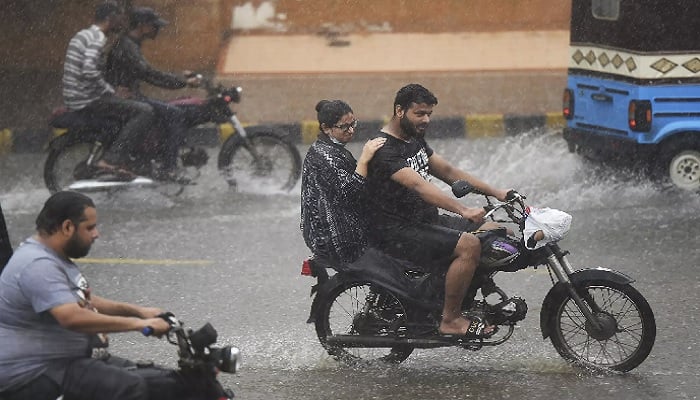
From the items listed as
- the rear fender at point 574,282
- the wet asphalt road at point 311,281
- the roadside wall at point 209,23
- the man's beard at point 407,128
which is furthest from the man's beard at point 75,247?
the roadside wall at point 209,23

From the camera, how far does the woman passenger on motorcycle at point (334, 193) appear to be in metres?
6.96

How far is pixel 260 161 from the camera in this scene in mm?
12109

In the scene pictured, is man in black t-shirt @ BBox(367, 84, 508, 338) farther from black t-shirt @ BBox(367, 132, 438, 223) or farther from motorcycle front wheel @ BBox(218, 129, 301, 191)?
motorcycle front wheel @ BBox(218, 129, 301, 191)

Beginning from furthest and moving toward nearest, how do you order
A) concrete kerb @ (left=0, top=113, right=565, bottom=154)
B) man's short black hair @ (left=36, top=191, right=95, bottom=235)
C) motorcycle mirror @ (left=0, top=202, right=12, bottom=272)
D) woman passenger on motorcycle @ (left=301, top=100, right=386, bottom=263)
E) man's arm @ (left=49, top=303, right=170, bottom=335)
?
concrete kerb @ (left=0, top=113, right=565, bottom=154) → woman passenger on motorcycle @ (left=301, top=100, right=386, bottom=263) → motorcycle mirror @ (left=0, top=202, right=12, bottom=272) → man's short black hair @ (left=36, top=191, right=95, bottom=235) → man's arm @ (left=49, top=303, right=170, bottom=335)

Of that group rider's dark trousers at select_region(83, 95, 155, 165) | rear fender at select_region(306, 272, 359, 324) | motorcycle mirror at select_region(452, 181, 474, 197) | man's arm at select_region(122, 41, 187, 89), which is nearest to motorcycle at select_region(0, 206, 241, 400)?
motorcycle mirror at select_region(452, 181, 474, 197)

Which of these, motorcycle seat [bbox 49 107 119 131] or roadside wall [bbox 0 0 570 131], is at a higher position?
roadside wall [bbox 0 0 570 131]

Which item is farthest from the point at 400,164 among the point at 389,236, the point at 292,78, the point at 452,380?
the point at 292,78

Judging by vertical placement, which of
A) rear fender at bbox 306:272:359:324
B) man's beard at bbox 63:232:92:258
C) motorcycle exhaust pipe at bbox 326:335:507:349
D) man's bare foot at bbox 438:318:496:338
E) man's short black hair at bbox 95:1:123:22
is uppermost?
man's short black hair at bbox 95:1:123:22

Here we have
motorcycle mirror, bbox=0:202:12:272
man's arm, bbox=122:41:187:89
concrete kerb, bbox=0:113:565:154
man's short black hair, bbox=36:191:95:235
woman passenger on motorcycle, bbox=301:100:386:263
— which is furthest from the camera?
concrete kerb, bbox=0:113:565:154

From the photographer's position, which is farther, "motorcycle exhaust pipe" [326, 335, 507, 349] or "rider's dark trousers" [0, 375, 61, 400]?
"motorcycle exhaust pipe" [326, 335, 507, 349]

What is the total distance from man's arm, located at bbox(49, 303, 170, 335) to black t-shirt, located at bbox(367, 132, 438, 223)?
2.18 m

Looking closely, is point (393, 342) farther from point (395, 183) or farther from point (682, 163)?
point (682, 163)

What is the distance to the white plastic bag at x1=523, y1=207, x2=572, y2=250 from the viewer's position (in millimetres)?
6656

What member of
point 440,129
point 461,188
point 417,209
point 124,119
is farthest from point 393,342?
point 440,129
